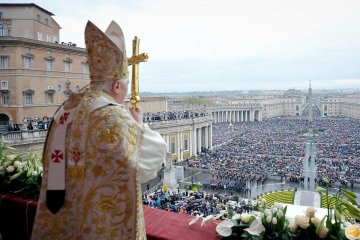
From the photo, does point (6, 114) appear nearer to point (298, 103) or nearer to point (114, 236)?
point (114, 236)

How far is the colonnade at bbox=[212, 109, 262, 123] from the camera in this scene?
347 ft

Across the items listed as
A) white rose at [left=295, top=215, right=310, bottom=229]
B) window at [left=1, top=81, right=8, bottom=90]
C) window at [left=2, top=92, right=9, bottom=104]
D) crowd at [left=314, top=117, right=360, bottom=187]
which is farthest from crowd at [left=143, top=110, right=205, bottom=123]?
white rose at [left=295, top=215, right=310, bottom=229]

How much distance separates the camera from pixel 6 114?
25.6 meters

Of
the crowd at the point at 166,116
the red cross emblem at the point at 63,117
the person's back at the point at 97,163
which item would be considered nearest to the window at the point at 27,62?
the crowd at the point at 166,116

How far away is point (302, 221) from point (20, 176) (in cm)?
406

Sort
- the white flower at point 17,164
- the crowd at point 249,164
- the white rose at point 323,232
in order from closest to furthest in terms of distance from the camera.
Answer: the white rose at point 323,232, the white flower at point 17,164, the crowd at point 249,164

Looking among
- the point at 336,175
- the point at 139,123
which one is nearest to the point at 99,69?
the point at 139,123

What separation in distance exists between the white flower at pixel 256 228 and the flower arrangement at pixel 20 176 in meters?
3.32

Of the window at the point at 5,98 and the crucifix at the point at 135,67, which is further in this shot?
the window at the point at 5,98

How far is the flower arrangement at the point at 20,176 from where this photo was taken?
541 centimetres

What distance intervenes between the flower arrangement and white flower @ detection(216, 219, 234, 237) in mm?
3010

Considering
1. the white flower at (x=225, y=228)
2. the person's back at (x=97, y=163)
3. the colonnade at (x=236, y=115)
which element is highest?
the person's back at (x=97, y=163)

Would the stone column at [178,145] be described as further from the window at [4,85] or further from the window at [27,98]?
the window at [4,85]

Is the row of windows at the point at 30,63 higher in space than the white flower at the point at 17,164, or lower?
higher
